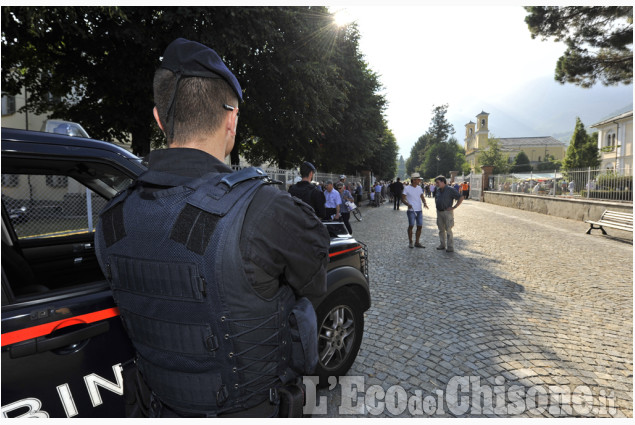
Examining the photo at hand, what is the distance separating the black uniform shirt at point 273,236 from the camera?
112cm

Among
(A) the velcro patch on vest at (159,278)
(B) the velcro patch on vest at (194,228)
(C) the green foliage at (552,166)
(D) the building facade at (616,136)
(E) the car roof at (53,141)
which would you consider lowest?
(A) the velcro patch on vest at (159,278)

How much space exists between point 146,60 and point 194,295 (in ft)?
39.5

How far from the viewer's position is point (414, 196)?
8.95m

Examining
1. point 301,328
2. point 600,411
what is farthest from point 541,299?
point 301,328

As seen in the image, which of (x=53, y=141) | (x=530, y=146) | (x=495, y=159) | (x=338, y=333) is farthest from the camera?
(x=530, y=146)

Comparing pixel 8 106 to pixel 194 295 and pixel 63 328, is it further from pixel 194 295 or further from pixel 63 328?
pixel 194 295

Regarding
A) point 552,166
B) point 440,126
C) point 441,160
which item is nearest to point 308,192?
point 552,166

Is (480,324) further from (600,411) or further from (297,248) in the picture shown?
(297,248)

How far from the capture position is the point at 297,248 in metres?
1.21

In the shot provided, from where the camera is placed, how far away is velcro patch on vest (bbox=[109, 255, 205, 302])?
43.8 inches

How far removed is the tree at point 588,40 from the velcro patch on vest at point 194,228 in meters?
15.6

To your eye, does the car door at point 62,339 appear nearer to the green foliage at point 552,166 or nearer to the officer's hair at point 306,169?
the officer's hair at point 306,169

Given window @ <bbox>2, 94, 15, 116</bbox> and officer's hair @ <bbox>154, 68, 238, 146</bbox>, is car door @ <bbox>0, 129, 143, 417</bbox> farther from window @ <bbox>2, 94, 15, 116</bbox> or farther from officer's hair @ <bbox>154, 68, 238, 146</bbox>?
window @ <bbox>2, 94, 15, 116</bbox>

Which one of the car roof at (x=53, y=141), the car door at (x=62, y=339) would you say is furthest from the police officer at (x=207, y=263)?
the car roof at (x=53, y=141)
